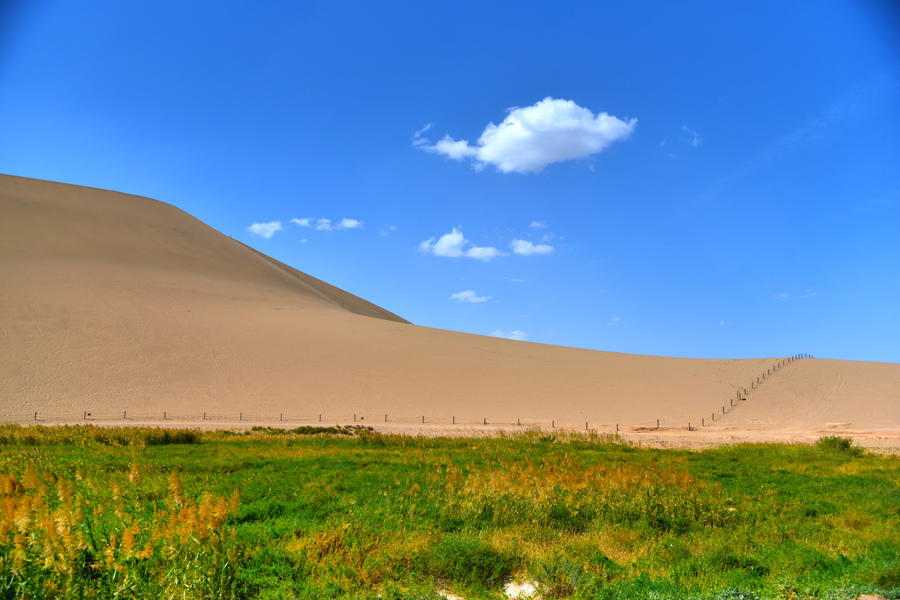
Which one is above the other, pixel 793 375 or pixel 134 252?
pixel 134 252

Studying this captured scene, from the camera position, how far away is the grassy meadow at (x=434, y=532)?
4.59 metres

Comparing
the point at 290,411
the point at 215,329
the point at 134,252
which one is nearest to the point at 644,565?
the point at 290,411

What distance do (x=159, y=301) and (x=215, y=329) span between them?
803cm

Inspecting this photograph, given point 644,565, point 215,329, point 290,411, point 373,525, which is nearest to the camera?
point 644,565

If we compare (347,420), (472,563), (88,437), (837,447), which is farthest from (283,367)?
(472,563)

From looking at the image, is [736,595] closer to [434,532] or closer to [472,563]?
[472,563]

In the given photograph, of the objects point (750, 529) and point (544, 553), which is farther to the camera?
point (750, 529)

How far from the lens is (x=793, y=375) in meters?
47.0

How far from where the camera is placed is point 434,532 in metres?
6.50

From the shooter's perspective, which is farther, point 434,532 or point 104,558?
point 434,532

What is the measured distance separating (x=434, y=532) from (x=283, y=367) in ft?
114

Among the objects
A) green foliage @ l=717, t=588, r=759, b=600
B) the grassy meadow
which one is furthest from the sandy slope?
green foliage @ l=717, t=588, r=759, b=600

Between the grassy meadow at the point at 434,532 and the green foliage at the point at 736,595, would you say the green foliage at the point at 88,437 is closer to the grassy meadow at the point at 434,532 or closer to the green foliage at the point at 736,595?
the grassy meadow at the point at 434,532

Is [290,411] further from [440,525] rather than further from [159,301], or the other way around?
[440,525]
